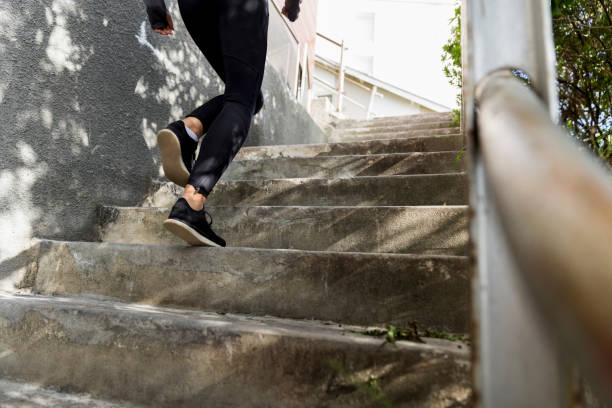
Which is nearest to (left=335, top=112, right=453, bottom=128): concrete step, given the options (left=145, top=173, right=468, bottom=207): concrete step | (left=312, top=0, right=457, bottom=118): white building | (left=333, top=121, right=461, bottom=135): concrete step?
(left=333, top=121, right=461, bottom=135): concrete step

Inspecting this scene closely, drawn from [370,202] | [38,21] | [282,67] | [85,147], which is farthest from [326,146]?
[282,67]

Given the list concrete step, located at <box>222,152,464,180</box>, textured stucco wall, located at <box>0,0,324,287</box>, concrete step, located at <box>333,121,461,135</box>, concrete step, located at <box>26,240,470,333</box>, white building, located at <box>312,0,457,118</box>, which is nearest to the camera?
concrete step, located at <box>26,240,470,333</box>

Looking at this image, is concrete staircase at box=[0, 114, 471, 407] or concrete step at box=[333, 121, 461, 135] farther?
concrete step at box=[333, 121, 461, 135]

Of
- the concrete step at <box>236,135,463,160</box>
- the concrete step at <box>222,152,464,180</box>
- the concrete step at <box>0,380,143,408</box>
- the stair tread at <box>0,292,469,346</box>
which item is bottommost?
the concrete step at <box>0,380,143,408</box>

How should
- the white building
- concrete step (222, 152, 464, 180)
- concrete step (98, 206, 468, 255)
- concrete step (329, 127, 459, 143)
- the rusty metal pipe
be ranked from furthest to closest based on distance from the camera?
the white building, concrete step (329, 127, 459, 143), concrete step (222, 152, 464, 180), concrete step (98, 206, 468, 255), the rusty metal pipe

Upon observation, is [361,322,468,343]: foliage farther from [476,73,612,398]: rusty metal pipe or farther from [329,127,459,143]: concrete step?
[329,127,459,143]: concrete step

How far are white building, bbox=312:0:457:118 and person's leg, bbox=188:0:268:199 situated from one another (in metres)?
9.25

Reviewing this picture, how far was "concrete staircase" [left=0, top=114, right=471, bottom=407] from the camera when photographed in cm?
86

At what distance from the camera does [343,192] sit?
1.89m

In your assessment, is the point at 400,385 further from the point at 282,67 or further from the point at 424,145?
the point at 282,67

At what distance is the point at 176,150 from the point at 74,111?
685mm

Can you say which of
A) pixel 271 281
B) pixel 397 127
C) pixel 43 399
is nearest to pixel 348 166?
pixel 271 281

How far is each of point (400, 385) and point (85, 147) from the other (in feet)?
5.35

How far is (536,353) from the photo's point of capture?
27cm
